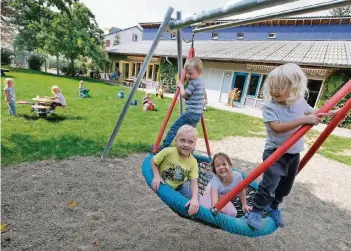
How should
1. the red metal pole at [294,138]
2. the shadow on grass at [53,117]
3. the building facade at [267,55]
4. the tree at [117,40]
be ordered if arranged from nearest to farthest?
the red metal pole at [294,138], the shadow on grass at [53,117], the building facade at [267,55], the tree at [117,40]

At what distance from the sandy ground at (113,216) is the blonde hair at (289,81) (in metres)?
1.84

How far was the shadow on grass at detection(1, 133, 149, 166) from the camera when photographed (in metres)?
3.87

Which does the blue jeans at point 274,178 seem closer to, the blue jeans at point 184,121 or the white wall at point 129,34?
the blue jeans at point 184,121

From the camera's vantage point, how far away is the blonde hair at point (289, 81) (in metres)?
1.60

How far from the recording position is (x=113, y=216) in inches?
110

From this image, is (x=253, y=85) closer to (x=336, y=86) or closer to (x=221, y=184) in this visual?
(x=336, y=86)

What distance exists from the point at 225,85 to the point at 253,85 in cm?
192

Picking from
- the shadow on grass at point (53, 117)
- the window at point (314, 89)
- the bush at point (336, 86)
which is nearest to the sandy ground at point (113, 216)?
the shadow on grass at point (53, 117)

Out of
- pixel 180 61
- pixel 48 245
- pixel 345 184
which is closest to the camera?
pixel 48 245

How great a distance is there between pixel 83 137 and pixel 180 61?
2737mm

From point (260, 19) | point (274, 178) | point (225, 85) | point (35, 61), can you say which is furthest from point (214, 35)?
point (274, 178)

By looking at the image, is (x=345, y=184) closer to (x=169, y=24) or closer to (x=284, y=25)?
(x=169, y=24)

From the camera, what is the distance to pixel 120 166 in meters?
4.14

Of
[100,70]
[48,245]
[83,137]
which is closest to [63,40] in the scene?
[100,70]
